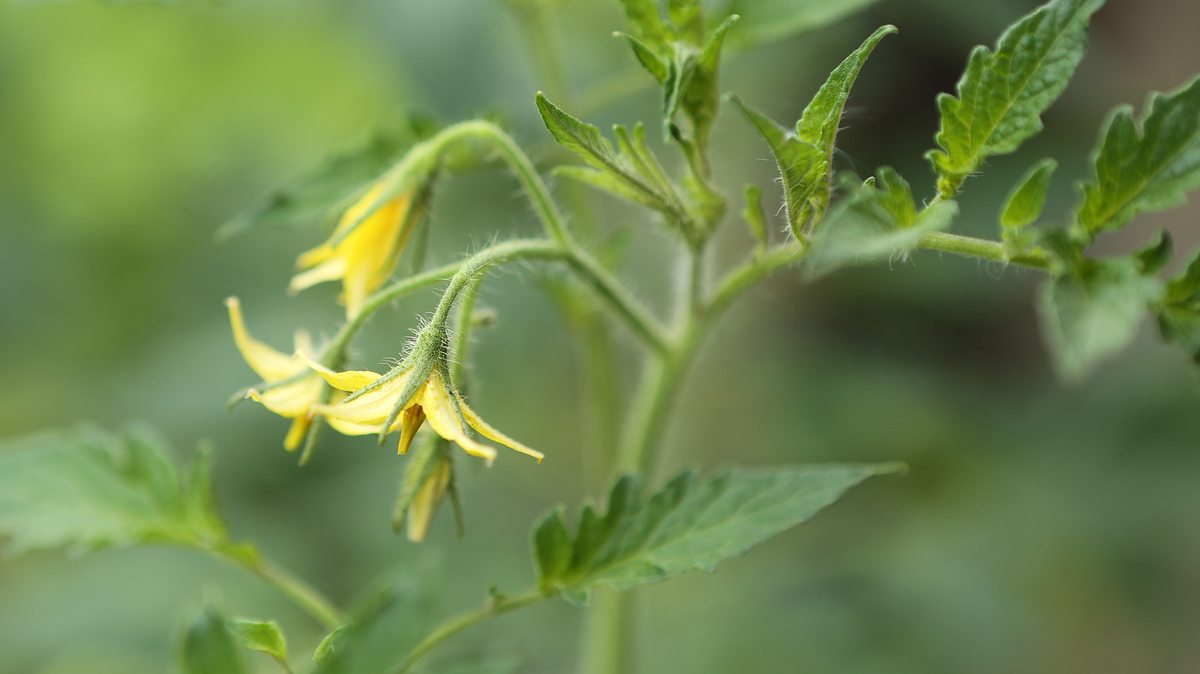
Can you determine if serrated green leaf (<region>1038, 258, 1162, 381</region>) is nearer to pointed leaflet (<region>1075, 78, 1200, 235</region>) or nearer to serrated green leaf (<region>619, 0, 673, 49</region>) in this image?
pointed leaflet (<region>1075, 78, 1200, 235</region>)

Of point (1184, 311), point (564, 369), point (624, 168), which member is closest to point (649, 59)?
point (624, 168)

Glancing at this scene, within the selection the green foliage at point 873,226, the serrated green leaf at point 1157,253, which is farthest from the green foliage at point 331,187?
the serrated green leaf at point 1157,253

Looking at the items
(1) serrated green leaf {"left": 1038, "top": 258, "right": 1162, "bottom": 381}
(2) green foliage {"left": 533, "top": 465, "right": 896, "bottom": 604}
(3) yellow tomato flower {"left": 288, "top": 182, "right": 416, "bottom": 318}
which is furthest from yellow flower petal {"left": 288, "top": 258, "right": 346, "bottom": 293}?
(1) serrated green leaf {"left": 1038, "top": 258, "right": 1162, "bottom": 381}

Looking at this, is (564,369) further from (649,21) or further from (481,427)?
(481,427)

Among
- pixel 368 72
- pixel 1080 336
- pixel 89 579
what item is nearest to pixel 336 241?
pixel 1080 336

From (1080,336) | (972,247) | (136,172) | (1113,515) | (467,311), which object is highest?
(136,172)

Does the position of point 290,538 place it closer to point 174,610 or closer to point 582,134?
point 174,610
